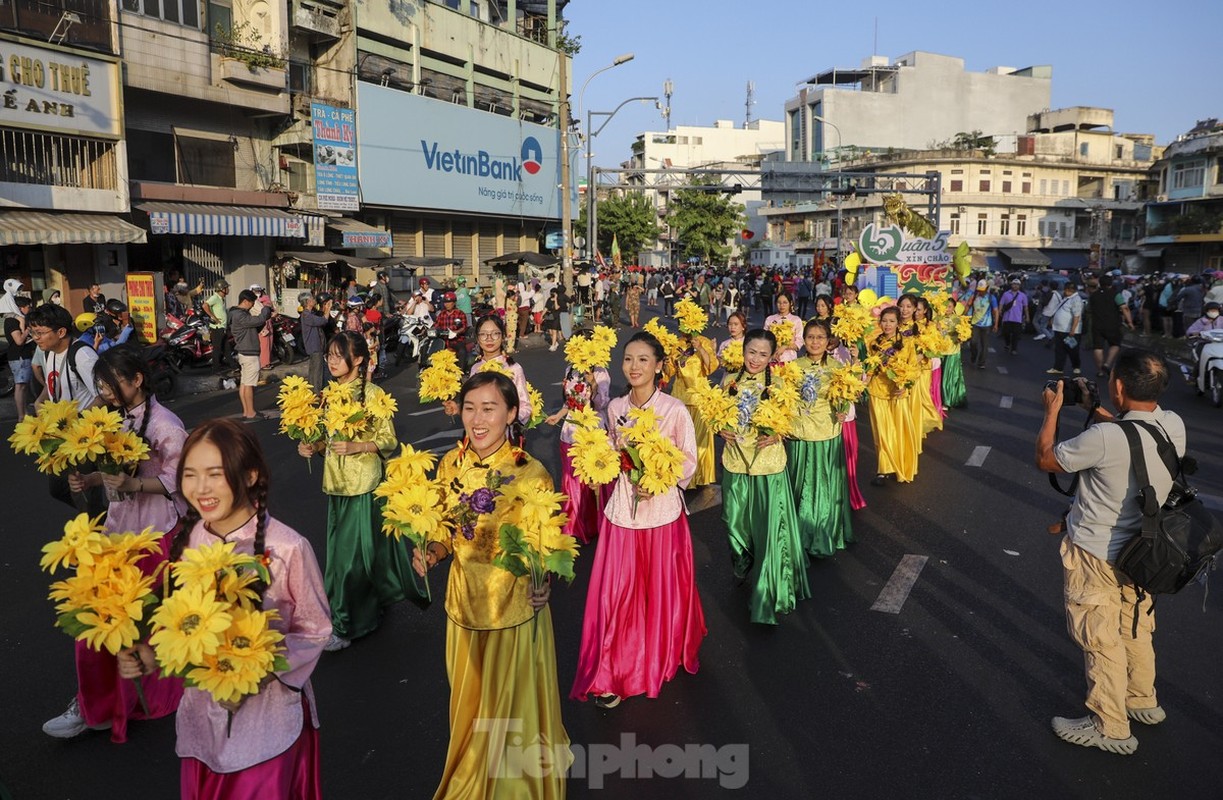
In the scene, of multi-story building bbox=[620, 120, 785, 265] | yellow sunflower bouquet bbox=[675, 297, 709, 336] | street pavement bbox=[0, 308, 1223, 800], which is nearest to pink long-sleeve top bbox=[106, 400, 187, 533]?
street pavement bbox=[0, 308, 1223, 800]

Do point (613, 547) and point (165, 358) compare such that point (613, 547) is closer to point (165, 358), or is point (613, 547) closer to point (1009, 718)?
point (1009, 718)

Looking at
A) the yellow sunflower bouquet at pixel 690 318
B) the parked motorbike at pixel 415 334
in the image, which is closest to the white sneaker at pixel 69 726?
the yellow sunflower bouquet at pixel 690 318

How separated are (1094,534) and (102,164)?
19.2m

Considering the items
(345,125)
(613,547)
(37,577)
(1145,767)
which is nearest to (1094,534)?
(1145,767)

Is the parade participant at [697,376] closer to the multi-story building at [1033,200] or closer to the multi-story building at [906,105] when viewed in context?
the multi-story building at [1033,200]

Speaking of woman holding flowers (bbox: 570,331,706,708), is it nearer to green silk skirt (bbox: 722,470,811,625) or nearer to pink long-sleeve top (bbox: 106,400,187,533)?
green silk skirt (bbox: 722,470,811,625)

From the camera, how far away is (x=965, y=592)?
6418mm

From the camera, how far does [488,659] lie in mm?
3602

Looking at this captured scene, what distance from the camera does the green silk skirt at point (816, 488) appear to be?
7055 millimetres

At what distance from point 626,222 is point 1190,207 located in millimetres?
32952

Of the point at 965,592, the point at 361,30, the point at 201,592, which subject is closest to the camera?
the point at 201,592

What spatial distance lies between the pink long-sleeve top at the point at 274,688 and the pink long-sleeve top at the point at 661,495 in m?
2.01

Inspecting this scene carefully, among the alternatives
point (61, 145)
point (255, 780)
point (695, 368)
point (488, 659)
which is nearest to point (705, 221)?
point (61, 145)

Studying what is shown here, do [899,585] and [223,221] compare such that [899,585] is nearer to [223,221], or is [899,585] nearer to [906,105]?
[223,221]
